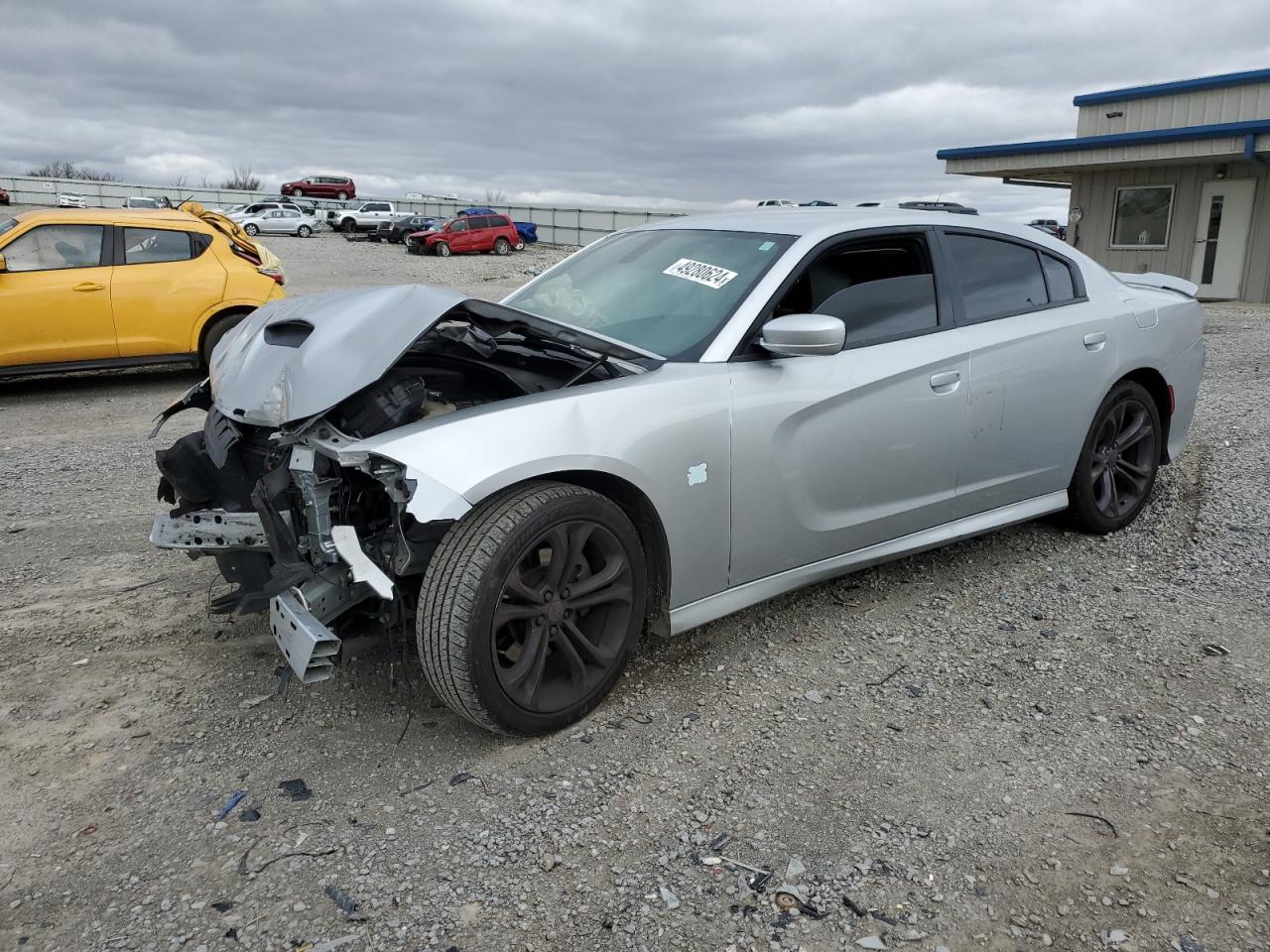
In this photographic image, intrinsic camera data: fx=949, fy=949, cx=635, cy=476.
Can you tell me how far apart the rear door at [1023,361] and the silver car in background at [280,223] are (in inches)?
1401

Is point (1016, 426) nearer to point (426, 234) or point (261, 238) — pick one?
point (426, 234)

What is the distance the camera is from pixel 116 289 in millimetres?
8242

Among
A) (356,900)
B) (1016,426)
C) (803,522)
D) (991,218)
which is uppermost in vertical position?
(991,218)

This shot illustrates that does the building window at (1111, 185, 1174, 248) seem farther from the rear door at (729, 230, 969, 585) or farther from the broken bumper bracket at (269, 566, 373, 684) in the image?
the broken bumper bracket at (269, 566, 373, 684)

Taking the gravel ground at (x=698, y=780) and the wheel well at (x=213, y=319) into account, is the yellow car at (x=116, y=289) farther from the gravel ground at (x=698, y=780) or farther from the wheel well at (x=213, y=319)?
the gravel ground at (x=698, y=780)

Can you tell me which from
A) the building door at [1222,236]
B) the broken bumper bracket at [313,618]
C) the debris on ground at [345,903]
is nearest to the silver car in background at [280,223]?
the building door at [1222,236]

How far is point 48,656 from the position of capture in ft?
11.4

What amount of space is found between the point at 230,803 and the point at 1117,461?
4.24 metres

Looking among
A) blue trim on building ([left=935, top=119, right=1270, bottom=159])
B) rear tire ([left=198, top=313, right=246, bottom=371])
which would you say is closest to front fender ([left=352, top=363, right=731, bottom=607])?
rear tire ([left=198, top=313, right=246, bottom=371])

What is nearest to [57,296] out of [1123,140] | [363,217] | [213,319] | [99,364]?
[99,364]

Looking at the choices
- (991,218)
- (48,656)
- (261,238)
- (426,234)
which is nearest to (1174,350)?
(991,218)

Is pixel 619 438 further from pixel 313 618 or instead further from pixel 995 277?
pixel 995 277

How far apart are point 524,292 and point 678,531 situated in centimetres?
168

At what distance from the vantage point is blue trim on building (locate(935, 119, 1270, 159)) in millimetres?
16188
